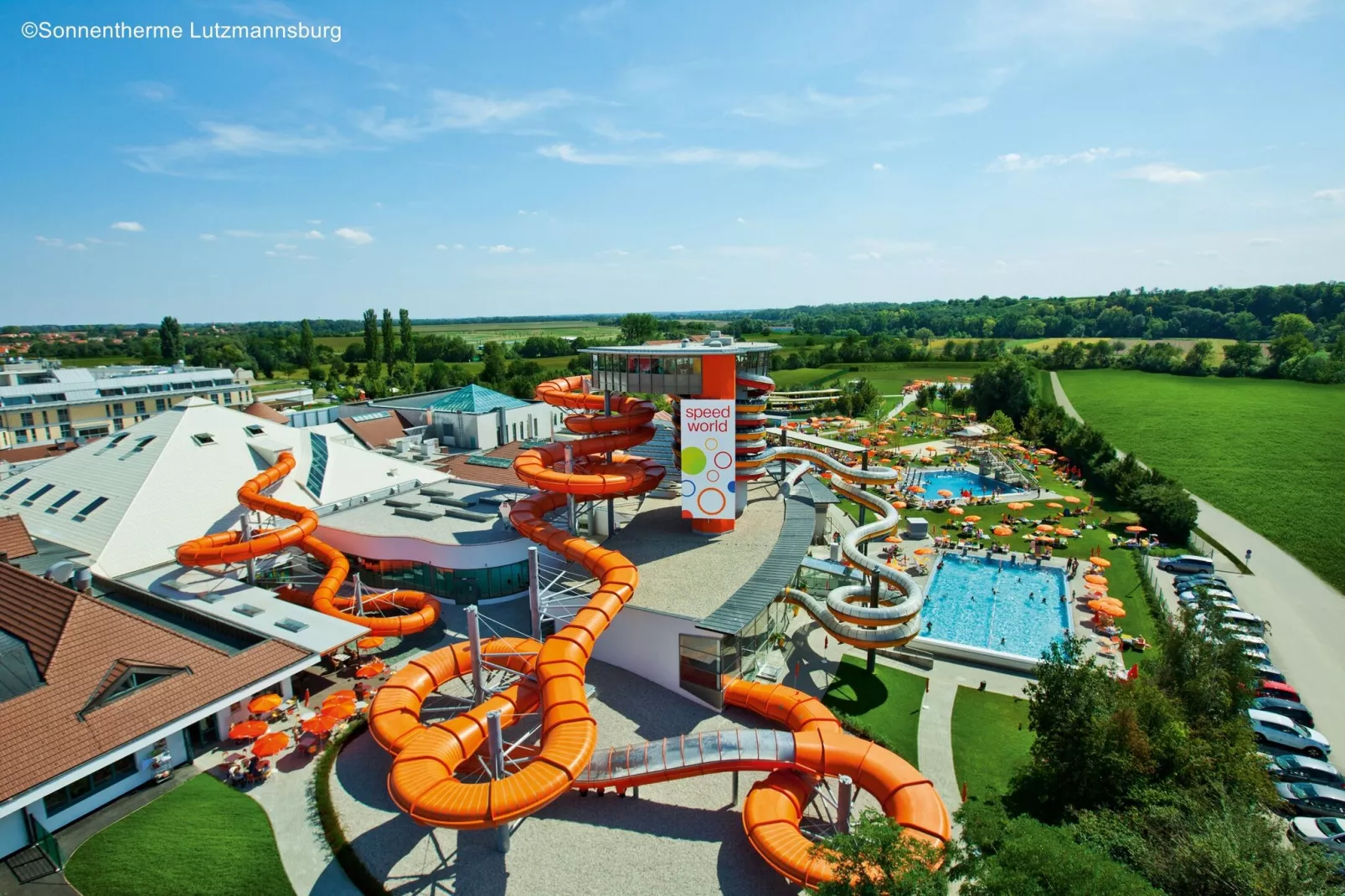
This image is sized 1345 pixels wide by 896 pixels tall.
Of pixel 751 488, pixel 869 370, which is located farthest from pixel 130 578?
pixel 869 370

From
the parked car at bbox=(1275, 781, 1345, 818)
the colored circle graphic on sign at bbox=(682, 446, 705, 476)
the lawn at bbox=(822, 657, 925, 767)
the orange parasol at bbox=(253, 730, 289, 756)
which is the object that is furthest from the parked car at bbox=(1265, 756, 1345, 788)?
the orange parasol at bbox=(253, 730, 289, 756)

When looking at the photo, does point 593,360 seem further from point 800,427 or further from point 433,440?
point 800,427

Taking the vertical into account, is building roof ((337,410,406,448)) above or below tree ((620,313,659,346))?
below

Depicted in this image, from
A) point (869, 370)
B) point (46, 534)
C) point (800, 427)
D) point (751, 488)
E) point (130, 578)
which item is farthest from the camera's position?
point (869, 370)

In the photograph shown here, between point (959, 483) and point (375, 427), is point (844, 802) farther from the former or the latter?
point (375, 427)

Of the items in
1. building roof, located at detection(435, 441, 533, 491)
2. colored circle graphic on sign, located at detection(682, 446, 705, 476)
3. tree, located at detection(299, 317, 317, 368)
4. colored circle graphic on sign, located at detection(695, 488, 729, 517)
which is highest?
tree, located at detection(299, 317, 317, 368)

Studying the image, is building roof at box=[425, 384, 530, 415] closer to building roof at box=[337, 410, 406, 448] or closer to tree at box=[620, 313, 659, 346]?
building roof at box=[337, 410, 406, 448]

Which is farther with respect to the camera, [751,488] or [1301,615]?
[751,488]
